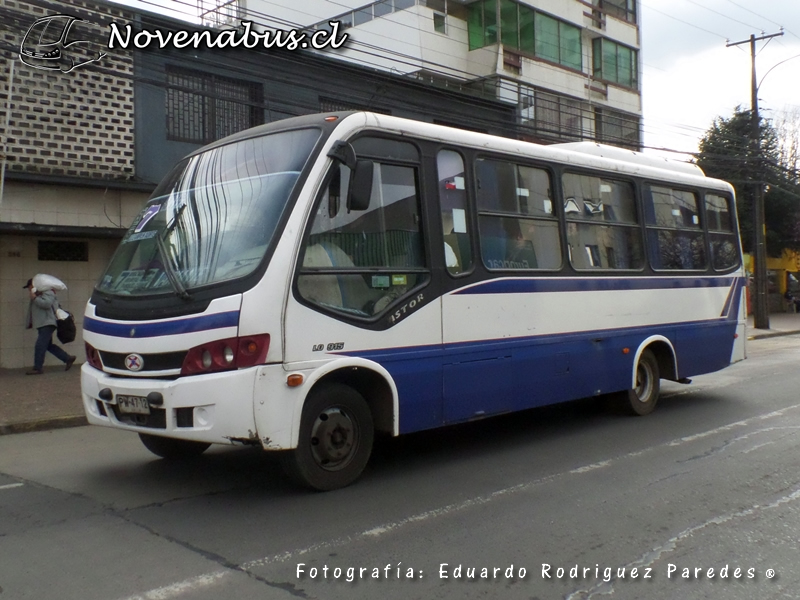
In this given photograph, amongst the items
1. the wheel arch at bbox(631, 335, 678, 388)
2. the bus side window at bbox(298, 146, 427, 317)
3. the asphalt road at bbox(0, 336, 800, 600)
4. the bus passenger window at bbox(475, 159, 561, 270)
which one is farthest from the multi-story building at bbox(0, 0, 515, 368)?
the wheel arch at bbox(631, 335, 678, 388)

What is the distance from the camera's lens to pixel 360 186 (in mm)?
6141

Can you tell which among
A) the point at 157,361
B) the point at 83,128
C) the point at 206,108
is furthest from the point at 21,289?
the point at 157,361

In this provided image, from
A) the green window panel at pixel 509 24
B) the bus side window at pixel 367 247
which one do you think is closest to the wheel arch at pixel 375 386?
the bus side window at pixel 367 247

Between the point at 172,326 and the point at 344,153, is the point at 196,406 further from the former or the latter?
the point at 344,153

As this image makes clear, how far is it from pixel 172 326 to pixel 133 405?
2.32ft

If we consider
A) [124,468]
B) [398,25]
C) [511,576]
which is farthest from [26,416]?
[398,25]

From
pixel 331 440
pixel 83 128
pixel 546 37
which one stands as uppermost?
pixel 546 37

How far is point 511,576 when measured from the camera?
4.53 meters

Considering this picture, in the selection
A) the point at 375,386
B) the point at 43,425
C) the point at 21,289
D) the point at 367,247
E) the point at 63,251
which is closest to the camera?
the point at 367,247

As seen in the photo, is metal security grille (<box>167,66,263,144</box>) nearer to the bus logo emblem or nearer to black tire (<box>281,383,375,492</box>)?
the bus logo emblem

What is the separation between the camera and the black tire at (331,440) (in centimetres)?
596

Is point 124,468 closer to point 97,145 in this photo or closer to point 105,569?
point 105,569

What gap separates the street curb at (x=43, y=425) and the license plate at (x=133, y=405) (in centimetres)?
407

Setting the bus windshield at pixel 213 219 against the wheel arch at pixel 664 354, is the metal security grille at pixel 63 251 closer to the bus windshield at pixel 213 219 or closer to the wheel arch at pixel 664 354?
the bus windshield at pixel 213 219
